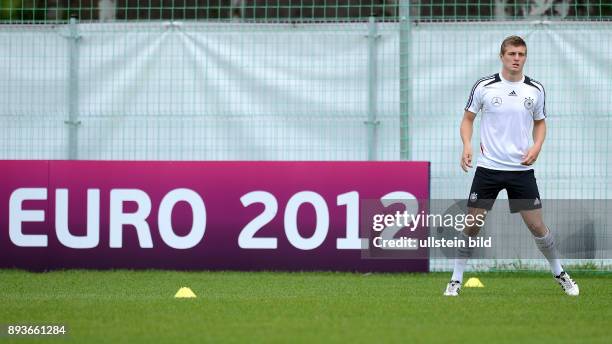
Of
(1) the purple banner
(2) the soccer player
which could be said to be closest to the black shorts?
(2) the soccer player

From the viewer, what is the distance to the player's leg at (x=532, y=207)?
1002 cm

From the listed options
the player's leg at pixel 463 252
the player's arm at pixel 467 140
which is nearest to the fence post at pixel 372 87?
the player's arm at pixel 467 140

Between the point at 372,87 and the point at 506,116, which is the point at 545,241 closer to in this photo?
the point at 506,116

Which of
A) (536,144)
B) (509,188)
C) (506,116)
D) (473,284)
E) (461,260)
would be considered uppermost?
(506,116)

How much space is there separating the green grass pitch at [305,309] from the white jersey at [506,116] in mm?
1148

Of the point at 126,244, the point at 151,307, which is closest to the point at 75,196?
the point at 126,244

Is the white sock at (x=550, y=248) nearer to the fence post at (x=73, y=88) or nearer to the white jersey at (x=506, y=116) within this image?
the white jersey at (x=506, y=116)

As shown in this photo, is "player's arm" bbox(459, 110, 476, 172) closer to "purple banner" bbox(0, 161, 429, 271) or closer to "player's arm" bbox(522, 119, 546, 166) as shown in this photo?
"player's arm" bbox(522, 119, 546, 166)

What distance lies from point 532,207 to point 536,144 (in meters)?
0.52

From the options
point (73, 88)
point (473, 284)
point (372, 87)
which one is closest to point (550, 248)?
point (473, 284)

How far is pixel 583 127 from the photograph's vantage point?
44.7 feet

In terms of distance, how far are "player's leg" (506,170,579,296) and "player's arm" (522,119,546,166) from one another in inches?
6.5

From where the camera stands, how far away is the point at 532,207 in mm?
10062

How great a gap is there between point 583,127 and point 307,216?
3.17 metres
